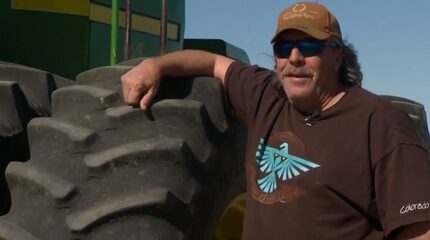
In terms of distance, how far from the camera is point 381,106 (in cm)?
277

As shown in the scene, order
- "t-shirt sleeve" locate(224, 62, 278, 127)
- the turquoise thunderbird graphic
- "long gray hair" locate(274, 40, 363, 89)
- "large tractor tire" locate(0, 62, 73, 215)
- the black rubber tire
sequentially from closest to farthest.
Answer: the turquoise thunderbird graphic < "long gray hair" locate(274, 40, 363, 89) < "t-shirt sleeve" locate(224, 62, 278, 127) < "large tractor tire" locate(0, 62, 73, 215) < the black rubber tire

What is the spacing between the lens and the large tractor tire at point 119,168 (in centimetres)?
263

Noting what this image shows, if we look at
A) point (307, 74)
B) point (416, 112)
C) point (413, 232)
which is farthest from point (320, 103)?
point (416, 112)

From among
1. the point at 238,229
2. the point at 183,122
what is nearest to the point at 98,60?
the point at 238,229

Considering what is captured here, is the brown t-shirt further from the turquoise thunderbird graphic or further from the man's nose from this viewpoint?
the man's nose

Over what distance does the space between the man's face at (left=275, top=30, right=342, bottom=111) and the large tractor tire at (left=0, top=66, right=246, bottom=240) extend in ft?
0.97

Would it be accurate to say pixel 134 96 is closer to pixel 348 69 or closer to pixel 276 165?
pixel 276 165

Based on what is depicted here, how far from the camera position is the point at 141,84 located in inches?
112

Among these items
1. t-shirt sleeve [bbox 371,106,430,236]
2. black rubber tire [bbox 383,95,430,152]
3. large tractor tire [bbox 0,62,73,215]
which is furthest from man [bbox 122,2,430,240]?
black rubber tire [bbox 383,95,430,152]

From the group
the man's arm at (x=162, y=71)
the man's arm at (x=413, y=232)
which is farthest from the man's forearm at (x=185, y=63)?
the man's arm at (x=413, y=232)

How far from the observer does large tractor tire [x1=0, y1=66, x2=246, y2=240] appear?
8.63 feet

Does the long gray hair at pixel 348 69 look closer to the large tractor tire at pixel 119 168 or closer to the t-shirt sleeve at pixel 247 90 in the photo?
the t-shirt sleeve at pixel 247 90

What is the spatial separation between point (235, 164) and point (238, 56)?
265cm

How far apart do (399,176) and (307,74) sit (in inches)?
16.0
